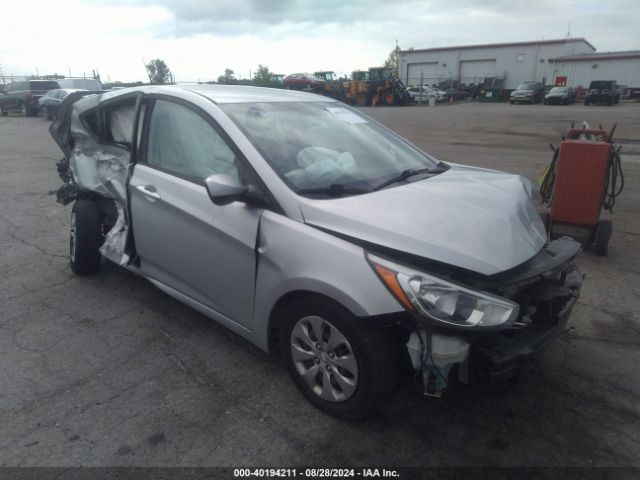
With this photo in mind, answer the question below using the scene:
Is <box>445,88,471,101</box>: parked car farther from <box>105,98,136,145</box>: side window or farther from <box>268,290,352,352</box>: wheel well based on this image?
<box>268,290,352,352</box>: wheel well

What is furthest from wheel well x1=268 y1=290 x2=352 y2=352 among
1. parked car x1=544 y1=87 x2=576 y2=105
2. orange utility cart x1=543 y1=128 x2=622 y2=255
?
parked car x1=544 y1=87 x2=576 y2=105

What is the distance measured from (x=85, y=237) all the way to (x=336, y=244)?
115 inches

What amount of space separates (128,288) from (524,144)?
13.2m

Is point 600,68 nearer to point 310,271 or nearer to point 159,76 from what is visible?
point 159,76

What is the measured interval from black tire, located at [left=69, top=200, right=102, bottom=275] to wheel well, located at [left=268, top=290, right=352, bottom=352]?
2.31 m

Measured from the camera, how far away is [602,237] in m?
5.04

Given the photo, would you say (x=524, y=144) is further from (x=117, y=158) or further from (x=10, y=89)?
(x=10, y=89)

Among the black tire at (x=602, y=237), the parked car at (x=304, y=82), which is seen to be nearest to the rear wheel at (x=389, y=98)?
the parked car at (x=304, y=82)

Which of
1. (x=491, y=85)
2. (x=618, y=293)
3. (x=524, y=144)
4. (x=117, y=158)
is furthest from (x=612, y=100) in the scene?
(x=117, y=158)

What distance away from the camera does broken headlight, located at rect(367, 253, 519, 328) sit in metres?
2.21

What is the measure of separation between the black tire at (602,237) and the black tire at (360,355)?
368cm

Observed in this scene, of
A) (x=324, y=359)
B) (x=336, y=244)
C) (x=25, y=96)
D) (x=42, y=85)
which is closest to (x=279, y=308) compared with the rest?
(x=324, y=359)

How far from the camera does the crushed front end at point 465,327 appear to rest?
2.22 meters

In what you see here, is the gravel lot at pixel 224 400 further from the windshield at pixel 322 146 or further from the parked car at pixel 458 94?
the parked car at pixel 458 94
